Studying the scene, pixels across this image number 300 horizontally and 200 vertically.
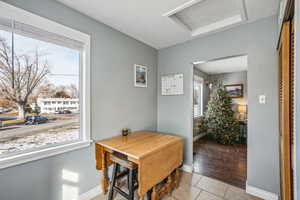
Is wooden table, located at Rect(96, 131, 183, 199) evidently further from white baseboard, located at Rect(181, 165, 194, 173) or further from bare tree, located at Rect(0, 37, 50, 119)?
bare tree, located at Rect(0, 37, 50, 119)

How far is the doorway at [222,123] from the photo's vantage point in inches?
97.4

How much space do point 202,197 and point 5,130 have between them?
2.36m

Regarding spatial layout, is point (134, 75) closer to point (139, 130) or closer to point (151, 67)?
point (151, 67)

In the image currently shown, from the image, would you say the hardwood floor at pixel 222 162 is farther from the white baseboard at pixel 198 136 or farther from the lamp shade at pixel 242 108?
the lamp shade at pixel 242 108

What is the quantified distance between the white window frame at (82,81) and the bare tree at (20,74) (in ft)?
0.89

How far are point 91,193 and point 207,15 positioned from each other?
9.41 feet

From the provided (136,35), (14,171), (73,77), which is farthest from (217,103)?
(14,171)

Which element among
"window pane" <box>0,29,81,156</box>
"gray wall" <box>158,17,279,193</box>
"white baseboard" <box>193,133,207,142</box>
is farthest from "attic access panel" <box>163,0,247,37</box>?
"white baseboard" <box>193,133,207,142</box>

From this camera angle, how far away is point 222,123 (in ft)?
12.4

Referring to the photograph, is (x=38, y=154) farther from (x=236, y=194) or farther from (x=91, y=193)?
(x=236, y=194)

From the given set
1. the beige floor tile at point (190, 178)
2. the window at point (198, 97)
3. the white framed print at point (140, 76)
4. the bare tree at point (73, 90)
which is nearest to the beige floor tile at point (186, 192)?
the beige floor tile at point (190, 178)

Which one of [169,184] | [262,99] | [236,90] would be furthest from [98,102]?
[236,90]

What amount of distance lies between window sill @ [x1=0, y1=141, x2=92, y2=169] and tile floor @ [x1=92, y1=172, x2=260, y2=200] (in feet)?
2.57

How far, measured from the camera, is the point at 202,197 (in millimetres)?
1761
